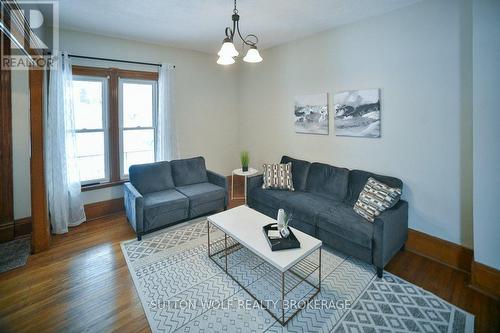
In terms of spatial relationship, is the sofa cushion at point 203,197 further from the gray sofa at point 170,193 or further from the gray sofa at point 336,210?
the gray sofa at point 336,210

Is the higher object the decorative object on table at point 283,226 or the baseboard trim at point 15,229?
the decorative object on table at point 283,226

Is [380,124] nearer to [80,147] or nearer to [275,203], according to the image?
[275,203]

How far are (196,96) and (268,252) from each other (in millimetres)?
3565

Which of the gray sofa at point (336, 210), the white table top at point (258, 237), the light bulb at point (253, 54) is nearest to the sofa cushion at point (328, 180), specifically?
the gray sofa at point (336, 210)

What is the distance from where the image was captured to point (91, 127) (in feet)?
12.2

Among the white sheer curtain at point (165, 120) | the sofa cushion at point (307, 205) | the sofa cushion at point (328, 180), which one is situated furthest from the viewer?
the white sheer curtain at point (165, 120)

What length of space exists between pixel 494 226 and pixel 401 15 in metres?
2.34

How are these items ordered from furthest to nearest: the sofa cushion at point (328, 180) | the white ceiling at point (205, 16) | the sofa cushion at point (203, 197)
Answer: the sofa cushion at point (203, 197), the sofa cushion at point (328, 180), the white ceiling at point (205, 16)

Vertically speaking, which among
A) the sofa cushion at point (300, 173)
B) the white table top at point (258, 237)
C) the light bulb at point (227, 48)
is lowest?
the white table top at point (258, 237)

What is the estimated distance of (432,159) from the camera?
8.75 ft

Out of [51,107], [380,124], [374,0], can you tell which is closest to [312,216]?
[380,124]

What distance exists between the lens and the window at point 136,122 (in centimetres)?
399

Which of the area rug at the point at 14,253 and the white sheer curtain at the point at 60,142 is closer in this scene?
the area rug at the point at 14,253

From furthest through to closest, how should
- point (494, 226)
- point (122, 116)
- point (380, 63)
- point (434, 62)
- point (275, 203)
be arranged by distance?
point (122, 116) → point (275, 203) → point (380, 63) → point (434, 62) → point (494, 226)
